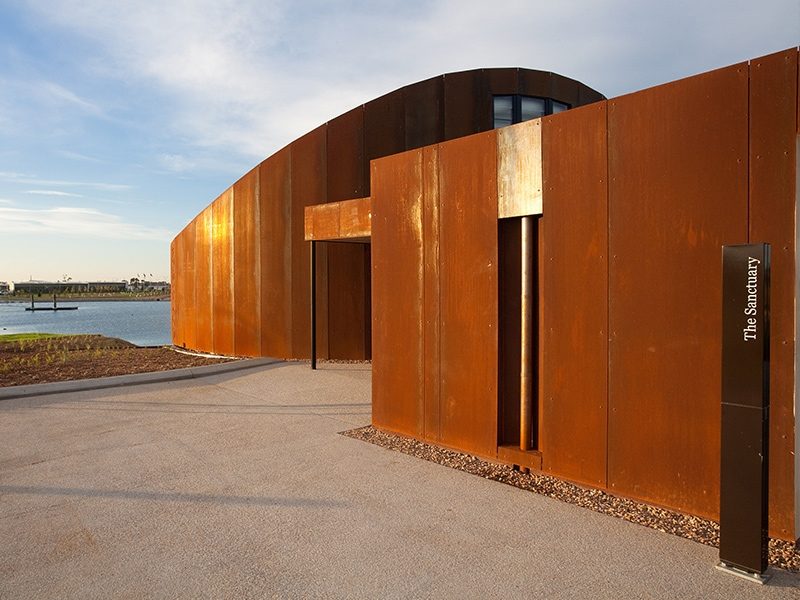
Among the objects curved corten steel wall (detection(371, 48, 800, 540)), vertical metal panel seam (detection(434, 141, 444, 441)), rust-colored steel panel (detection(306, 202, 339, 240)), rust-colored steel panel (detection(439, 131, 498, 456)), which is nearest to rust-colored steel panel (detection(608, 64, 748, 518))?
curved corten steel wall (detection(371, 48, 800, 540))

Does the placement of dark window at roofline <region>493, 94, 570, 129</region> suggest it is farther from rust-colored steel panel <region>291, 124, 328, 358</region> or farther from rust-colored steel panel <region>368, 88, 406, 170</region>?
rust-colored steel panel <region>291, 124, 328, 358</region>

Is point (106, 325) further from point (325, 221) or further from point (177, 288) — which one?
point (325, 221)

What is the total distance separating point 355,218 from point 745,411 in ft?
26.0

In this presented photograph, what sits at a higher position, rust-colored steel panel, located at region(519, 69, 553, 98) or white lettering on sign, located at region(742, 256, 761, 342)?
rust-colored steel panel, located at region(519, 69, 553, 98)

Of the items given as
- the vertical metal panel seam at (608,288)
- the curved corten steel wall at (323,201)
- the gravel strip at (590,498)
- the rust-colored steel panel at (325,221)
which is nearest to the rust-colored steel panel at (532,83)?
the curved corten steel wall at (323,201)

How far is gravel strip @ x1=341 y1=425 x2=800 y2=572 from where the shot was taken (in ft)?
12.6

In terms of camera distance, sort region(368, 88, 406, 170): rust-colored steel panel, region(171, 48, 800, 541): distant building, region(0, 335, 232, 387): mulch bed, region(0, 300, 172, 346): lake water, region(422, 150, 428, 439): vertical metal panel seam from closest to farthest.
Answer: region(171, 48, 800, 541): distant building
region(422, 150, 428, 439): vertical metal panel seam
region(0, 335, 232, 387): mulch bed
region(368, 88, 406, 170): rust-colored steel panel
region(0, 300, 172, 346): lake water

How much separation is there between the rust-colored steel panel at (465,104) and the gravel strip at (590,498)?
36.5 feet

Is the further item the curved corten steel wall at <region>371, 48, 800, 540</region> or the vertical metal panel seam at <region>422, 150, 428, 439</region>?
the vertical metal panel seam at <region>422, 150, 428, 439</region>

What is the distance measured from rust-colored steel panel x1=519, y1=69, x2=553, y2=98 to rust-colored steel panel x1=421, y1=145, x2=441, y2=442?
1147 cm

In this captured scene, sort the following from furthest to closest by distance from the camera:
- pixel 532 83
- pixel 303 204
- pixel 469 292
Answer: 1. pixel 532 83
2. pixel 303 204
3. pixel 469 292

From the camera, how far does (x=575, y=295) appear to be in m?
4.96

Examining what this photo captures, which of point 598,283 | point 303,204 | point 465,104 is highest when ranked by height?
point 465,104

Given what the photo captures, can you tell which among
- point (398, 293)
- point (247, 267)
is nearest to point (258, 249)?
point (247, 267)
